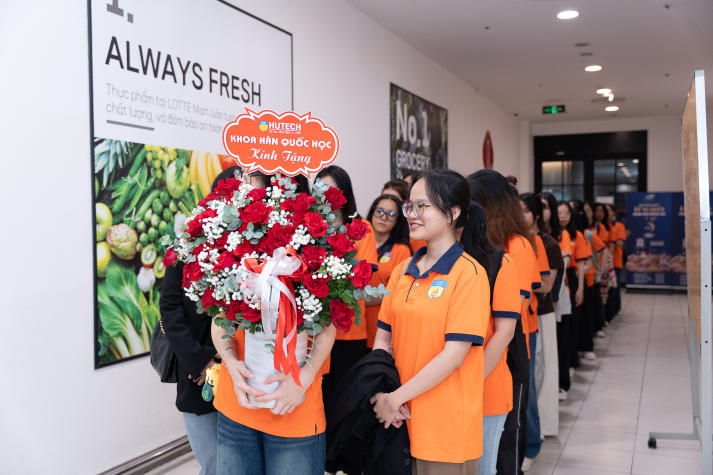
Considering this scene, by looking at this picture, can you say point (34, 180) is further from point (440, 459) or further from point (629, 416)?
point (629, 416)

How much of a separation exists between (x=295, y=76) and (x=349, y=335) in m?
2.68

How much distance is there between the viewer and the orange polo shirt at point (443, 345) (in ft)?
6.30

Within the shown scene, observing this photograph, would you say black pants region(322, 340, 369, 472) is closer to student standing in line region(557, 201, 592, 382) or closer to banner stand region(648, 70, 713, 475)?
banner stand region(648, 70, 713, 475)

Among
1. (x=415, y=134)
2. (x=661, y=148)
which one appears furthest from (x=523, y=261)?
(x=661, y=148)

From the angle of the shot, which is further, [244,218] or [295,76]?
[295,76]

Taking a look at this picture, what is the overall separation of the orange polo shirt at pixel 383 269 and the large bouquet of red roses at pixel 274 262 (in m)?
1.50

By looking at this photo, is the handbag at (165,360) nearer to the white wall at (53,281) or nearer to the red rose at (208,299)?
the red rose at (208,299)

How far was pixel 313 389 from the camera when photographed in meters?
1.93

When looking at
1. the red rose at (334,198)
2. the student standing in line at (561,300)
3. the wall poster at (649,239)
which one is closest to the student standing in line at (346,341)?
the red rose at (334,198)

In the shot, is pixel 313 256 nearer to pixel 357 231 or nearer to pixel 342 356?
pixel 357 231

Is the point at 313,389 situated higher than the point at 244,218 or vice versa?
the point at 244,218

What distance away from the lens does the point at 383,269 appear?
3.52 metres

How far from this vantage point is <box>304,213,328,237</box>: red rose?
69.3 inches

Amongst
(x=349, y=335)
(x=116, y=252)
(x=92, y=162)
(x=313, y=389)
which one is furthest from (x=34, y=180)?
(x=313, y=389)
